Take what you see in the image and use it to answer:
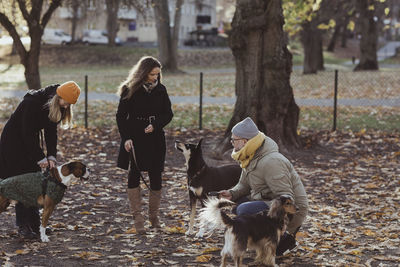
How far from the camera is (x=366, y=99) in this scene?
21.0 meters

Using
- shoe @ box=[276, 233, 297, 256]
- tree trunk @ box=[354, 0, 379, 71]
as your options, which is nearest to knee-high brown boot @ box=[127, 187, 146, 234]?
shoe @ box=[276, 233, 297, 256]

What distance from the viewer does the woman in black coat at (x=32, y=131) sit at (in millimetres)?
6570

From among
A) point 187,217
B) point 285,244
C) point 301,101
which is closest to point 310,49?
point 301,101

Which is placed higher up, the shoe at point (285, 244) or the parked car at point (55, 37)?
the parked car at point (55, 37)

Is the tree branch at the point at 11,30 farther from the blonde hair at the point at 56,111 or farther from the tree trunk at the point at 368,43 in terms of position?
the tree trunk at the point at 368,43

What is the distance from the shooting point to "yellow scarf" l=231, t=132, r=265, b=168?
5871 mm

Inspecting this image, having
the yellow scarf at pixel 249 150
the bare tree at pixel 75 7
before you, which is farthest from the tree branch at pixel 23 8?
the yellow scarf at pixel 249 150

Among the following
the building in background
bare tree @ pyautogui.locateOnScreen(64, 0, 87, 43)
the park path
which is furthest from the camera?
the building in background

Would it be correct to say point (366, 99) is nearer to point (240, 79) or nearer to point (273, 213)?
point (240, 79)

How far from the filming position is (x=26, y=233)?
680 centimetres

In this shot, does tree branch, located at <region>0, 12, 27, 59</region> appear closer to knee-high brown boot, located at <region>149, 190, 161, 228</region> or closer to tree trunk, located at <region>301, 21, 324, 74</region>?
knee-high brown boot, located at <region>149, 190, 161, 228</region>

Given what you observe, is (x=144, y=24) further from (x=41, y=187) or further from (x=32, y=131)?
(x=41, y=187)

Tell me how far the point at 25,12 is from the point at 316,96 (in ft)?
36.9

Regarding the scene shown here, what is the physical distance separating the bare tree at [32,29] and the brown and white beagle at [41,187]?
366 inches
